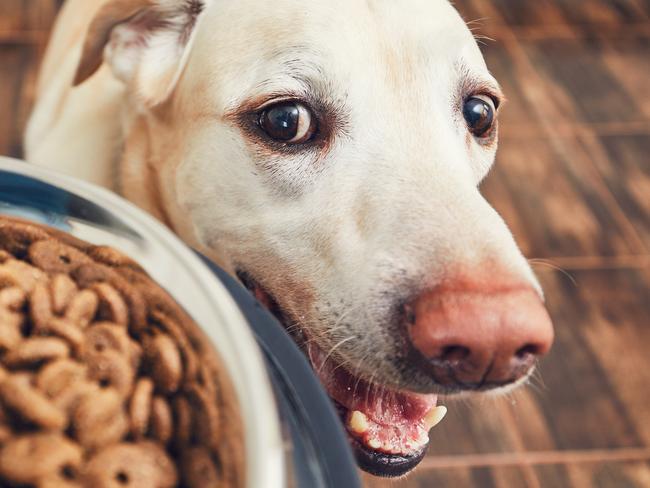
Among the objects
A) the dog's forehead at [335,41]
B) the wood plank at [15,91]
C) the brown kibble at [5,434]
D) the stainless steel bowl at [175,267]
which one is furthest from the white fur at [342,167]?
the wood plank at [15,91]

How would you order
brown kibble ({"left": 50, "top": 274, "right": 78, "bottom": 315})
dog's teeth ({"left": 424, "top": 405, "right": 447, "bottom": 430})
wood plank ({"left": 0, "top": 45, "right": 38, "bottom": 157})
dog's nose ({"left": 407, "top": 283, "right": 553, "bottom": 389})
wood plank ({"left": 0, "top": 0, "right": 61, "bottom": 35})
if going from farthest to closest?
wood plank ({"left": 0, "top": 0, "right": 61, "bottom": 35}) < wood plank ({"left": 0, "top": 45, "right": 38, "bottom": 157}) < dog's teeth ({"left": 424, "top": 405, "right": 447, "bottom": 430}) < dog's nose ({"left": 407, "top": 283, "right": 553, "bottom": 389}) < brown kibble ({"left": 50, "top": 274, "right": 78, "bottom": 315})

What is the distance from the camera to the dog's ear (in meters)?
1.27

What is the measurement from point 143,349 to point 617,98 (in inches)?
113

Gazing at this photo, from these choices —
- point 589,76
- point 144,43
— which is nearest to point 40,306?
point 144,43

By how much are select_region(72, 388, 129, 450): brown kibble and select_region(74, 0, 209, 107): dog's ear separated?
84 cm

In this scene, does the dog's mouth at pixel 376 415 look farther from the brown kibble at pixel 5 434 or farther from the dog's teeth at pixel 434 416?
the brown kibble at pixel 5 434

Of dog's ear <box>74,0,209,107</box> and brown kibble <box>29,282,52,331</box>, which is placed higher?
brown kibble <box>29,282,52,331</box>

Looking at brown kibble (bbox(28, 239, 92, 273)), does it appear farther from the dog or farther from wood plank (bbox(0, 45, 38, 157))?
wood plank (bbox(0, 45, 38, 157))

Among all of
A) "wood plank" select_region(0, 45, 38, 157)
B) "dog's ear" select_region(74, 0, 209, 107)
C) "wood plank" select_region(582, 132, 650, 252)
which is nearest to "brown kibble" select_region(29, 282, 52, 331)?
"dog's ear" select_region(74, 0, 209, 107)

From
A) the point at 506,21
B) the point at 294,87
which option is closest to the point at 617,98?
the point at 506,21

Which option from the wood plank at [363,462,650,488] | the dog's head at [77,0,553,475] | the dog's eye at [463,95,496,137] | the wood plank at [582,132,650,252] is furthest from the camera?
the wood plank at [582,132,650,252]

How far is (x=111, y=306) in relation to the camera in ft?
1.84

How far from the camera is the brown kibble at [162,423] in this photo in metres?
0.50

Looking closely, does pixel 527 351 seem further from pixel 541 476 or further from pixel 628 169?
pixel 628 169
